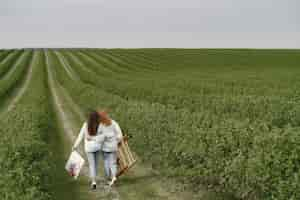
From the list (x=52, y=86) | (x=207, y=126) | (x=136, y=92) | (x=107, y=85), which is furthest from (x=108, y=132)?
(x=52, y=86)

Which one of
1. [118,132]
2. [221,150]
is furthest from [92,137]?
[221,150]

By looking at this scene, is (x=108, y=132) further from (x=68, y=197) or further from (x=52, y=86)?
(x=52, y=86)

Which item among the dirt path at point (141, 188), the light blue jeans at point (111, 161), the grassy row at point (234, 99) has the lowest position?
the dirt path at point (141, 188)

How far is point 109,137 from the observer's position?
11.0 m

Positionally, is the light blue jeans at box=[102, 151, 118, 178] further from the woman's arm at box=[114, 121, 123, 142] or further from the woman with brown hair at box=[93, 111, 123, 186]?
the woman's arm at box=[114, 121, 123, 142]

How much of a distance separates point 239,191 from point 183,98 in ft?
41.5

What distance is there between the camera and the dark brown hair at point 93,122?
10.6 metres

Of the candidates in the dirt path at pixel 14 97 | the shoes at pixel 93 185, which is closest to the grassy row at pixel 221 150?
the shoes at pixel 93 185

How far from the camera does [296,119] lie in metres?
14.1

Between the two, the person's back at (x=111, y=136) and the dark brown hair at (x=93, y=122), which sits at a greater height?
the dark brown hair at (x=93, y=122)

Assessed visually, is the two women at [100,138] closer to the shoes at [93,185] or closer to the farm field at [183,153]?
the shoes at [93,185]

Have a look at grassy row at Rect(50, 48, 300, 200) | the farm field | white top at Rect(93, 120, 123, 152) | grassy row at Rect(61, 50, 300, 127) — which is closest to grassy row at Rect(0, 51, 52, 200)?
the farm field

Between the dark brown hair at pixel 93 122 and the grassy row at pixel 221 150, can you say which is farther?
the dark brown hair at pixel 93 122

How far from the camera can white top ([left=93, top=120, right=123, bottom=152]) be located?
1087 centimetres
